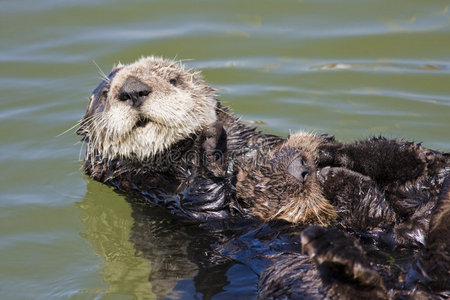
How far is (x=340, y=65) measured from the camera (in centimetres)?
728

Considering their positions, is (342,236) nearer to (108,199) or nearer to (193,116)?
(193,116)

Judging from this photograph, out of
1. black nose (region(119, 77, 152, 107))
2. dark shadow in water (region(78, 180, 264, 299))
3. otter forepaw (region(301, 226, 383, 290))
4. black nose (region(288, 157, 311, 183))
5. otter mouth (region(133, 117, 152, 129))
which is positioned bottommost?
dark shadow in water (region(78, 180, 264, 299))

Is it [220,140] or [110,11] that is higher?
[110,11]

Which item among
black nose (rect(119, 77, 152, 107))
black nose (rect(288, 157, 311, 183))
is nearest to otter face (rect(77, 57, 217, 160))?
black nose (rect(119, 77, 152, 107))

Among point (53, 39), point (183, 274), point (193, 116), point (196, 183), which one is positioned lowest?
point (183, 274)

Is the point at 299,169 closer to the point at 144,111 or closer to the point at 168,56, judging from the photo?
the point at 144,111

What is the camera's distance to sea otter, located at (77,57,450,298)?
13.2 feet

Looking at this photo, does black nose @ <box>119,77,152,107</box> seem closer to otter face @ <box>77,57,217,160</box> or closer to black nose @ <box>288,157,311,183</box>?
otter face @ <box>77,57,217,160</box>

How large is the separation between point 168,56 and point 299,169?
380cm

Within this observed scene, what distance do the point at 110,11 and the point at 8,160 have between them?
3.16 metres

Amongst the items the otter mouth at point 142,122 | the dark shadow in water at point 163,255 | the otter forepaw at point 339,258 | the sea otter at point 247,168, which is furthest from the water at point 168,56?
the otter forepaw at point 339,258

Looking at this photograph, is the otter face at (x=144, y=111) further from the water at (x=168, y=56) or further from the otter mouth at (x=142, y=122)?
the water at (x=168, y=56)

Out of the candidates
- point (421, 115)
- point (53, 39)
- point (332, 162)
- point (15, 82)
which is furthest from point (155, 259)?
point (53, 39)

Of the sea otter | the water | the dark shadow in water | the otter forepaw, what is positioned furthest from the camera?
the water
